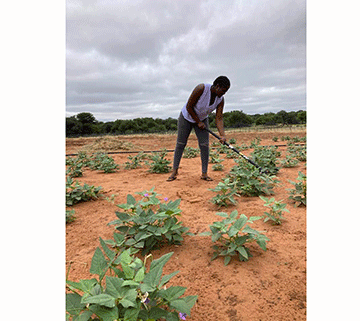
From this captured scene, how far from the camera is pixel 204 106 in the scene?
12.0ft

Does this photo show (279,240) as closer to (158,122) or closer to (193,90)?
(193,90)

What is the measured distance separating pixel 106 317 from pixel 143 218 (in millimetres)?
915

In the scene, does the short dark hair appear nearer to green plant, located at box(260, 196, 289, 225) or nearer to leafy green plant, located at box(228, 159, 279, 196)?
leafy green plant, located at box(228, 159, 279, 196)

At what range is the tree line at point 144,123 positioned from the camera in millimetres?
22695

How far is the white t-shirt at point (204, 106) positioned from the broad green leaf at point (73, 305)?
10.2ft

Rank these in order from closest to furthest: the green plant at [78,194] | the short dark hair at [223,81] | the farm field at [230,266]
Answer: the farm field at [230,266] < the green plant at [78,194] < the short dark hair at [223,81]

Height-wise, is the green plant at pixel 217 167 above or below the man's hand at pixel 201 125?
below

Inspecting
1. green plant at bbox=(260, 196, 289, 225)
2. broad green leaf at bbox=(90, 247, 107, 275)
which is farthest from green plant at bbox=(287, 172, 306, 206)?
broad green leaf at bbox=(90, 247, 107, 275)

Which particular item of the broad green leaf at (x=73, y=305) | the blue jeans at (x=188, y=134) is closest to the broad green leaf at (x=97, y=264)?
the broad green leaf at (x=73, y=305)

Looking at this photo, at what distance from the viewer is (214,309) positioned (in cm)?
120

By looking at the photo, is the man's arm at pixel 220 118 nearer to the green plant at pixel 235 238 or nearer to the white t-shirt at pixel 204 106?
the white t-shirt at pixel 204 106

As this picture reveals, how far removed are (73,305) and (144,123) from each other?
97.7ft

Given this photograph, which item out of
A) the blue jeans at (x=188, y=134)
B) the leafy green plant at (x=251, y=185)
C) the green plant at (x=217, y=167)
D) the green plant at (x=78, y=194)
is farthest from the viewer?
the green plant at (x=217, y=167)

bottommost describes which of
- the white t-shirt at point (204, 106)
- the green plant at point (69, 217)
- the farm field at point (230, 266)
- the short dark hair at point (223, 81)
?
the farm field at point (230, 266)
